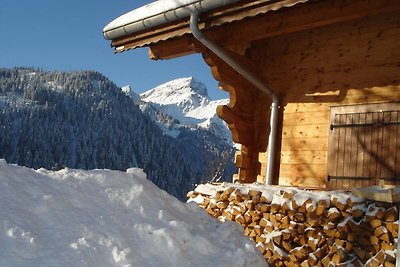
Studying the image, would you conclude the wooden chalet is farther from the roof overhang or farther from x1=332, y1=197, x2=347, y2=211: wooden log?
x1=332, y1=197, x2=347, y2=211: wooden log

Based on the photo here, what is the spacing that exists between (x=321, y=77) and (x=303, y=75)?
1.11 ft

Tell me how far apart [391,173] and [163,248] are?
3.69 meters

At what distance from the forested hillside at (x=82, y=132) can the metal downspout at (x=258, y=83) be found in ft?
319

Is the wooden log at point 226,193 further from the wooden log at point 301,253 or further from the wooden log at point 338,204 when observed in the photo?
the wooden log at point 338,204

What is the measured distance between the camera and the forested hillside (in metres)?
116

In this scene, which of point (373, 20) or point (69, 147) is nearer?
point (373, 20)

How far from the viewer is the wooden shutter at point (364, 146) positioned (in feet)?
19.1

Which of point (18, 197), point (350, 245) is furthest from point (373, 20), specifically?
point (18, 197)

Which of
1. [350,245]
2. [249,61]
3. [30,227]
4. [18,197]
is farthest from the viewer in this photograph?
[249,61]

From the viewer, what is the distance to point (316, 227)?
5363mm

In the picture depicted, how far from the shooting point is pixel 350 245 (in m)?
5.03

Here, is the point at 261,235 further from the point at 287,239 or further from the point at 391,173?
the point at 391,173

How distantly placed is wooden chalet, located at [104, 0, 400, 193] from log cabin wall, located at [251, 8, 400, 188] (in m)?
0.02

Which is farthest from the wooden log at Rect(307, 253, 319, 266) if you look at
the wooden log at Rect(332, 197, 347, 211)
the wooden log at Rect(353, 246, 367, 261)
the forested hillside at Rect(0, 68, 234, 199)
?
the forested hillside at Rect(0, 68, 234, 199)
